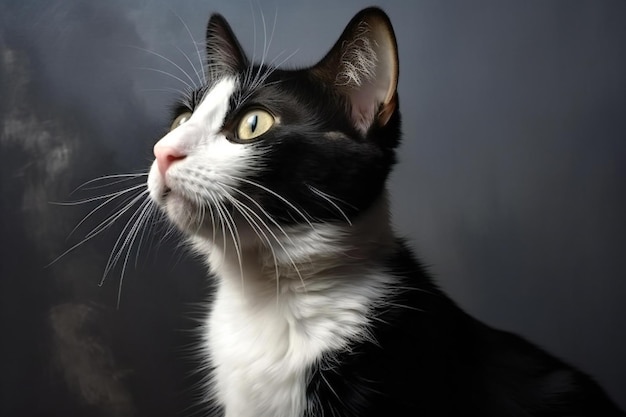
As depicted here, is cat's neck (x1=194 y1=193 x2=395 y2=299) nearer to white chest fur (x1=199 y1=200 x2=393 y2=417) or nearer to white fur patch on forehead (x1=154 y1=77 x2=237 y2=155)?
white chest fur (x1=199 y1=200 x2=393 y2=417)

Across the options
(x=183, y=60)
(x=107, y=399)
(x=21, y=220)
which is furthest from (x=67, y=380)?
(x=183, y=60)

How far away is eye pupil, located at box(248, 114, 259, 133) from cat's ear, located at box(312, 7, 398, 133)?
0.37 feet

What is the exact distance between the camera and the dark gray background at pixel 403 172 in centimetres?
123

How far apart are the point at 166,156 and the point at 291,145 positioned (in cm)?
15

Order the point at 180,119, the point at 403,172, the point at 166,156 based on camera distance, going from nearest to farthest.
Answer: the point at 166,156
the point at 180,119
the point at 403,172

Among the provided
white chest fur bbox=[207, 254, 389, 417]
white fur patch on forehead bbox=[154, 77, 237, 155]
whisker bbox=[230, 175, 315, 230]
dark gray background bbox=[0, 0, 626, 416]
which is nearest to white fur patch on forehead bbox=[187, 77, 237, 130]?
white fur patch on forehead bbox=[154, 77, 237, 155]

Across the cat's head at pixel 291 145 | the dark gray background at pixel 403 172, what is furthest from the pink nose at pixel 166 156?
the dark gray background at pixel 403 172

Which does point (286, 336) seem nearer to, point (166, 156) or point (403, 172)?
point (166, 156)

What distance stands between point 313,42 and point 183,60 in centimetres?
27

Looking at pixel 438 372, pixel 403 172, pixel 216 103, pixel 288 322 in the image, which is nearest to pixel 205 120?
pixel 216 103

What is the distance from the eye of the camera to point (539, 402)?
839mm

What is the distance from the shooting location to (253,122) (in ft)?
2.65

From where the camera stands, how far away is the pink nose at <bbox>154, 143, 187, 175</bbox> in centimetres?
74

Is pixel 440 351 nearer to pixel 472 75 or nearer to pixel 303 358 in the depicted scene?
pixel 303 358
